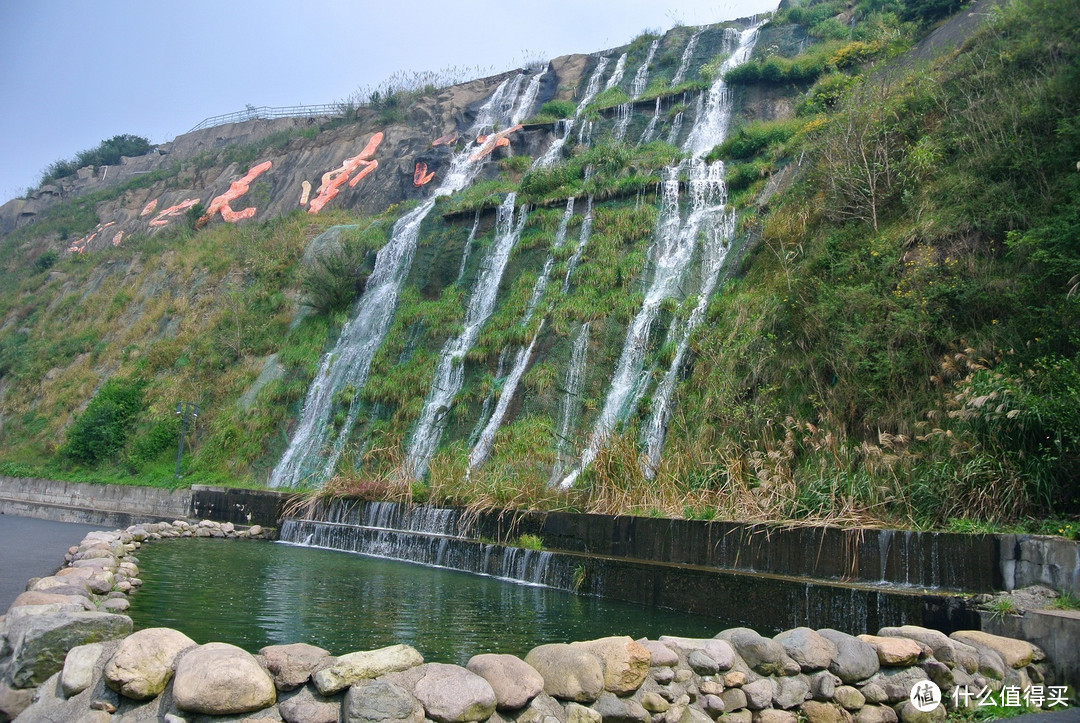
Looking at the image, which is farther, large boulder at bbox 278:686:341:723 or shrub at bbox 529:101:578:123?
shrub at bbox 529:101:578:123

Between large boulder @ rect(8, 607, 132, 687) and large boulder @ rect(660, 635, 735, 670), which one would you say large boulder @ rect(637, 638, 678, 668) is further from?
large boulder @ rect(8, 607, 132, 687)

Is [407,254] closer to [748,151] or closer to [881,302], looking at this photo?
[748,151]

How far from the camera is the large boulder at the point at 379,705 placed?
123 inches

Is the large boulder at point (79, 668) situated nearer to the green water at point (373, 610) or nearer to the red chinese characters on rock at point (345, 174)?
the green water at point (373, 610)

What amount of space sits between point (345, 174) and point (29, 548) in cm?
2212

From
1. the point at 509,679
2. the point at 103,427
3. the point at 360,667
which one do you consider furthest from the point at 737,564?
the point at 103,427

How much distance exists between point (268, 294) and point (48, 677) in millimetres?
20668

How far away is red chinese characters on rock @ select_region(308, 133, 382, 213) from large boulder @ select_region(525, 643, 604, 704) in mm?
27212

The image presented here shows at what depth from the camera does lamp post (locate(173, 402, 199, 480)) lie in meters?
17.9

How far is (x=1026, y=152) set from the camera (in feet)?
29.4

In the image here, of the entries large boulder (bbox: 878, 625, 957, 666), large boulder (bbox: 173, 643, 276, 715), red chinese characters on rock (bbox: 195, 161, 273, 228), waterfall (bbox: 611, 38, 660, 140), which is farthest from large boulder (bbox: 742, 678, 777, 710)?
red chinese characters on rock (bbox: 195, 161, 273, 228)

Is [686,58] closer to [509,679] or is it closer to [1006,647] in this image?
[1006,647]

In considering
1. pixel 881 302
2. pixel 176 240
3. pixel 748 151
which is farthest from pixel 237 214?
pixel 881 302

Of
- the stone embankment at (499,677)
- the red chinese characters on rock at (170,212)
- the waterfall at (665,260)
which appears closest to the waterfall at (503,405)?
the waterfall at (665,260)
